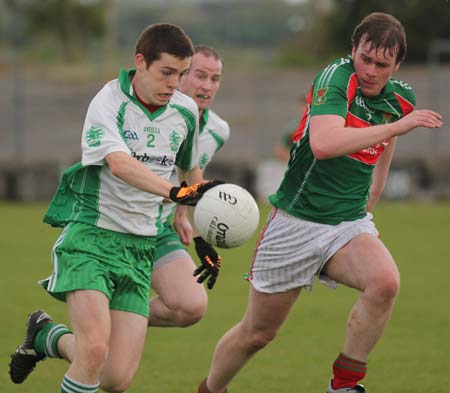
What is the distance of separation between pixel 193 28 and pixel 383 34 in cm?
2334

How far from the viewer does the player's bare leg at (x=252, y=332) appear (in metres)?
6.11

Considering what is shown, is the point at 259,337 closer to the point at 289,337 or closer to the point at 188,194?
the point at 188,194

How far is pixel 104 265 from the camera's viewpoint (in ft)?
18.8

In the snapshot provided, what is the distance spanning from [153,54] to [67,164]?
14432 millimetres

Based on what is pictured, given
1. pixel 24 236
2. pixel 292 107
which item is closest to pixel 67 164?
pixel 24 236

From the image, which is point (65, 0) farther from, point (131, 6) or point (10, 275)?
point (10, 275)

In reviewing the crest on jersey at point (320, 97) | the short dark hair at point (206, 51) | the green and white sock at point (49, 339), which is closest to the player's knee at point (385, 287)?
the crest on jersey at point (320, 97)

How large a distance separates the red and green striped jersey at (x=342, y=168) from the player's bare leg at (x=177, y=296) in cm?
92

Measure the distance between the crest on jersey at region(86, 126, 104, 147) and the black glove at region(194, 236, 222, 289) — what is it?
0.74 m

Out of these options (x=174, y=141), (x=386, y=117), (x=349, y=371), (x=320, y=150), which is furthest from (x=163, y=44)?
(x=349, y=371)

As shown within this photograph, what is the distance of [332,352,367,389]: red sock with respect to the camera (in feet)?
19.4

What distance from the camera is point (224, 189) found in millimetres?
5398

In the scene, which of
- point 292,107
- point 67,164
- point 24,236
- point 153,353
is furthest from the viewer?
point 292,107

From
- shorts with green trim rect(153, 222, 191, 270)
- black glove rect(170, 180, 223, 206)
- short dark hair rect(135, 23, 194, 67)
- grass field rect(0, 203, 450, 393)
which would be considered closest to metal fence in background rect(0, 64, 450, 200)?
grass field rect(0, 203, 450, 393)
